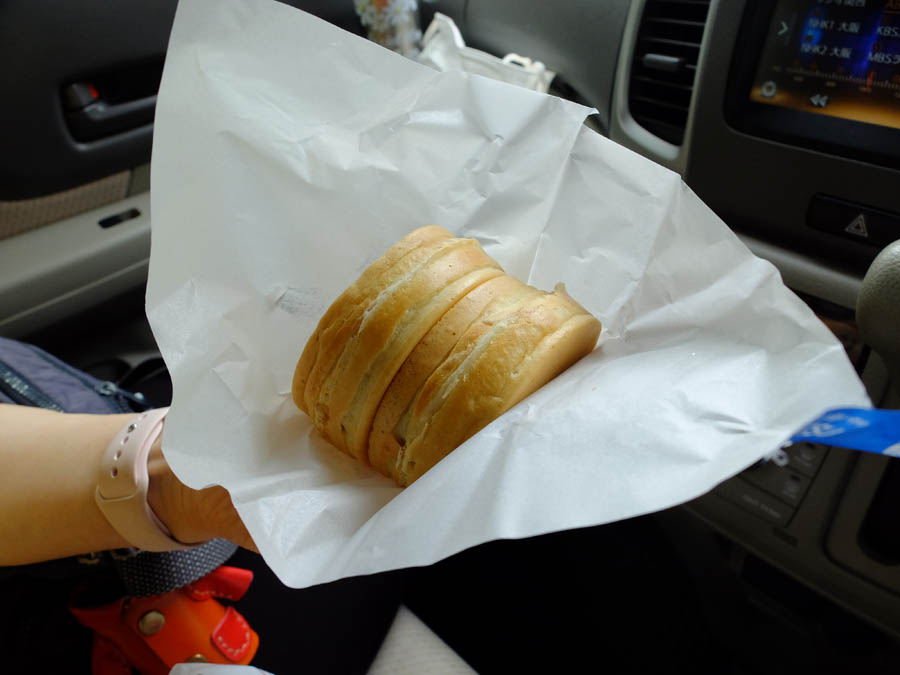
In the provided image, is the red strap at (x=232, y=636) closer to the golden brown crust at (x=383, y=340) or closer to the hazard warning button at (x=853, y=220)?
the golden brown crust at (x=383, y=340)

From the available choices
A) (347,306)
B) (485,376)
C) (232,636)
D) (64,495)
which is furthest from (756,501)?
A: (64,495)

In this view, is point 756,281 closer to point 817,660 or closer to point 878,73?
point 878,73

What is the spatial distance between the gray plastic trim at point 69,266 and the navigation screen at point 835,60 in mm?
1383

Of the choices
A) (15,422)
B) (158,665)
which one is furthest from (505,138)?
(158,665)

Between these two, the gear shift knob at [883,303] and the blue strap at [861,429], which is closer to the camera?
the blue strap at [861,429]

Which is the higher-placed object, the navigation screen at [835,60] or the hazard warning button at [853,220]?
the navigation screen at [835,60]

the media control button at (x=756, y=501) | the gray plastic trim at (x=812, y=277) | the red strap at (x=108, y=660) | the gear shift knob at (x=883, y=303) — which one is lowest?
the red strap at (x=108, y=660)

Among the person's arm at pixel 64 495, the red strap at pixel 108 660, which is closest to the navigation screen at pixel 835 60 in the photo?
the person's arm at pixel 64 495

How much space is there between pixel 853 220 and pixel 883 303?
0.29 m

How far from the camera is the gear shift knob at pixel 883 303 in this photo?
65 centimetres

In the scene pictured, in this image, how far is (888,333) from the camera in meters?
0.67

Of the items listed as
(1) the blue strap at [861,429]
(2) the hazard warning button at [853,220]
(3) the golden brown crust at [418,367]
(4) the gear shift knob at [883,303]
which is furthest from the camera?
(2) the hazard warning button at [853,220]

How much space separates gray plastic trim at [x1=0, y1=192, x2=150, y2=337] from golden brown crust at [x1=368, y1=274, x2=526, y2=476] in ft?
3.49

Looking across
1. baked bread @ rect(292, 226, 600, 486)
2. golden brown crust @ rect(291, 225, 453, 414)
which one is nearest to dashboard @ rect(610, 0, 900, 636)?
baked bread @ rect(292, 226, 600, 486)
